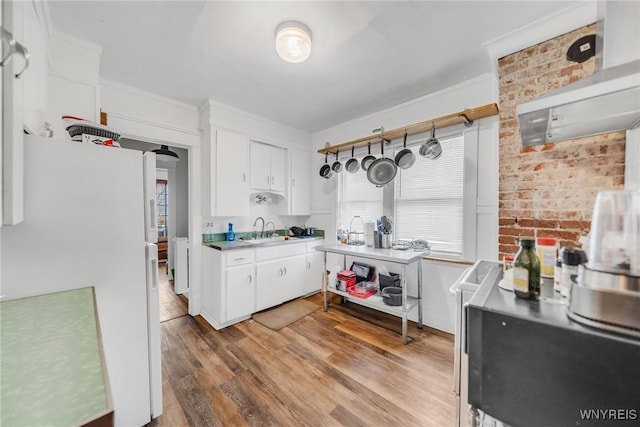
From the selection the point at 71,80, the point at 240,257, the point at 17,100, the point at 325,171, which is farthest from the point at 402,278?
the point at 71,80

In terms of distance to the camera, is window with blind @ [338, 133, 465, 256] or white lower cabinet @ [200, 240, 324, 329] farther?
white lower cabinet @ [200, 240, 324, 329]

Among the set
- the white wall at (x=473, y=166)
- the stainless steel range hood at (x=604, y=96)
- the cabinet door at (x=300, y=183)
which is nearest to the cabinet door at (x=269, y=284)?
the cabinet door at (x=300, y=183)

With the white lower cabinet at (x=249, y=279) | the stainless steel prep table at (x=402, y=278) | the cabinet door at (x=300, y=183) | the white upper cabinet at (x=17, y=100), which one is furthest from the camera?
the cabinet door at (x=300, y=183)

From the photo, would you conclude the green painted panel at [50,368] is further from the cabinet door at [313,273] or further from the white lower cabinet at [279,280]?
the cabinet door at [313,273]

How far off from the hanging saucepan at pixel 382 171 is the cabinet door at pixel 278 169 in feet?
4.49

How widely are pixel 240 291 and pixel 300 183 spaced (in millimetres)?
1893

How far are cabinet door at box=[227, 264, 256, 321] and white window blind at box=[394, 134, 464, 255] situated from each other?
196 centimetres

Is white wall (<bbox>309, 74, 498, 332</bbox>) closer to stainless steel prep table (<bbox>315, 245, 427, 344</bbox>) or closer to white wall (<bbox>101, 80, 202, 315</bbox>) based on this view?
stainless steel prep table (<bbox>315, 245, 427, 344</bbox>)

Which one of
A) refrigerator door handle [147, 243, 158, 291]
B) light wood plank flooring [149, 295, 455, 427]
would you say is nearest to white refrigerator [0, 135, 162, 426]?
refrigerator door handle [147, 243, 158, 291]

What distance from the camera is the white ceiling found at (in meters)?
1.49

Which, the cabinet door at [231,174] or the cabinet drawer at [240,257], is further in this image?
the cabinet door at [231,174]

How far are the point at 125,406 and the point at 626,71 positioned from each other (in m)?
2.90

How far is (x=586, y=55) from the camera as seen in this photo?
1482 mm

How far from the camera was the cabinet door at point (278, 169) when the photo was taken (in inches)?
137
